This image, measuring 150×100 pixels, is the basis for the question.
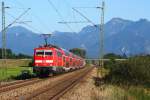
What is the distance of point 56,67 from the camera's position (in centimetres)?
5478

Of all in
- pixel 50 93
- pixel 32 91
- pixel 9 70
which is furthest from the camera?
pixel 9 70

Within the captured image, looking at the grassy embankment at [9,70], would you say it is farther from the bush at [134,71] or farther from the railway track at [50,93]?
the railway track at [50,93]

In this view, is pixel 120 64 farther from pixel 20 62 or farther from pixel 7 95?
pixel 20 62

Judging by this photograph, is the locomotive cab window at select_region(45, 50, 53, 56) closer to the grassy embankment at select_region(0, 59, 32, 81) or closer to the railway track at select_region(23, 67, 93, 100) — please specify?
the grassy embankment at select_region(0, 59, 32, 81)

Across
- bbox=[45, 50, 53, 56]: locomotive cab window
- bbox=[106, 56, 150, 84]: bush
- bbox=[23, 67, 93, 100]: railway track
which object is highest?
bbox=[45, 50, 53, 56]: locomotive cab window

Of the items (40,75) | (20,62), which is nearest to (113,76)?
(40,75)

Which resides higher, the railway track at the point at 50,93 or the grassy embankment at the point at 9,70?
the grassy embankment at the point at 9,70

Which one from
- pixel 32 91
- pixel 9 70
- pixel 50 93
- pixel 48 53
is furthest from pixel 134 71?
pixel 9 70

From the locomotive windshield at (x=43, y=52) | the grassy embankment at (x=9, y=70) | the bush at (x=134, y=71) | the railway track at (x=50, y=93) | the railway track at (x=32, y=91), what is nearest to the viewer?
the railway track at (x=50, y=93)

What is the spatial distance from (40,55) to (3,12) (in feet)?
20.1

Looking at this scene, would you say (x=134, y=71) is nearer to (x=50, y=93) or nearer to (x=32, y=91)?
(x=32, y=91)

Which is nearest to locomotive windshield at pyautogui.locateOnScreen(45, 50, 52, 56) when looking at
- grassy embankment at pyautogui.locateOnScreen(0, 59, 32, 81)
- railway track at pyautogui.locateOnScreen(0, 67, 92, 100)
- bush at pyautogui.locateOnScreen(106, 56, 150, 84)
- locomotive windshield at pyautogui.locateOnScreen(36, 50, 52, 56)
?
locomotive windshield at pyautogui.locateOnScreen(36, 50, 52, 56)

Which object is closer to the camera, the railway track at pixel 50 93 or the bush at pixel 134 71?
the railway track at pixel 50 93

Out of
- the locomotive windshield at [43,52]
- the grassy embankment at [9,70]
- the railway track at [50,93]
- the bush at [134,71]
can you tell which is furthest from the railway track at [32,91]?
the locomotive windshield at [43,52]
